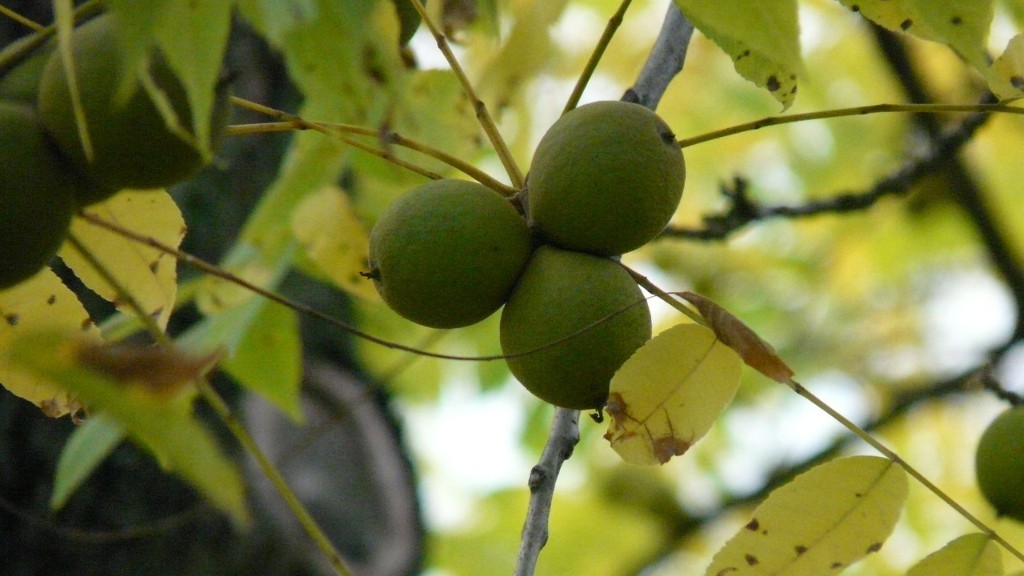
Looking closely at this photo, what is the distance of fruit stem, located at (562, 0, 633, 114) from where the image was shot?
1.57 meters

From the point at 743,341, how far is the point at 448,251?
392mm

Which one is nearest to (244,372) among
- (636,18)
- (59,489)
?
(59,489)

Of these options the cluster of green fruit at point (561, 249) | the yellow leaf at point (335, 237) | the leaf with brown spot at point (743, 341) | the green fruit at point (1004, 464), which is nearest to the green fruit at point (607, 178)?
the cluster of green fruit at point (561, 249)

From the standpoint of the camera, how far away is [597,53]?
1.57m

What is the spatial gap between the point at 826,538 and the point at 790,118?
567 millimetres

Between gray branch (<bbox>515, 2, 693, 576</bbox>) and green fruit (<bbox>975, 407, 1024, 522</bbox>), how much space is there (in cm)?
75

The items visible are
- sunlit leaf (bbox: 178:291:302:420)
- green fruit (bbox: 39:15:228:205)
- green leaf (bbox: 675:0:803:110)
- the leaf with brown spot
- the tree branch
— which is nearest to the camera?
green fruit (bbox: 39:15:228:205)

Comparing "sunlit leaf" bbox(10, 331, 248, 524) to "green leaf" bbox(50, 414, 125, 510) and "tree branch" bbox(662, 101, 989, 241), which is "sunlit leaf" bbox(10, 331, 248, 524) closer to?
"green leaf" bbox(50, 414, 125, 510)

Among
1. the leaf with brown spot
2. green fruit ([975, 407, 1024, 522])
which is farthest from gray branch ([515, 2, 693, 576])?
green fruit ([975, 407, 1024, 522])

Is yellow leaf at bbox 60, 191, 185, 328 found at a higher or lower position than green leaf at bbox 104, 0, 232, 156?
lower

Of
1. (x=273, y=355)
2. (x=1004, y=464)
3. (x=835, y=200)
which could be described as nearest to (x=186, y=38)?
(x=273, y=355)

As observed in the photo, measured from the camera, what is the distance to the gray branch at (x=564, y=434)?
1.44m

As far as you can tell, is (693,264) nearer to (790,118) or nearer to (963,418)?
(963,418)

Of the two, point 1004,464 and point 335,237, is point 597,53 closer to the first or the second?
point 335,237
